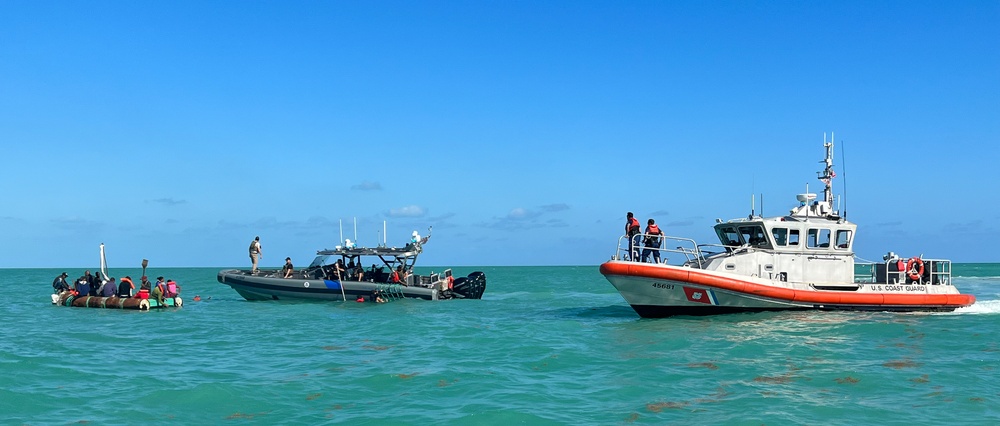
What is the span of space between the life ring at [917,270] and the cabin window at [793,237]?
3881 mm

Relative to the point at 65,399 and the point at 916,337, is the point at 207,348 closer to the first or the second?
the point at 65,399

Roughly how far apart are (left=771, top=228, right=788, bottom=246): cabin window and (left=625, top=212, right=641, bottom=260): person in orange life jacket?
383 centimetres

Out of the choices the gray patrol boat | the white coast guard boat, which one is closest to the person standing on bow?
the gray patrol boat

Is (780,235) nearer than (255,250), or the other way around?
(780,235)

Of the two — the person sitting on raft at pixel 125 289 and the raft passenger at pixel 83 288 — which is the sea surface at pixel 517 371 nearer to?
the person sitting on raft at pixel 125 289

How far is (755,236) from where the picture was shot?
22.3 m

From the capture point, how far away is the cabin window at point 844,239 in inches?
888

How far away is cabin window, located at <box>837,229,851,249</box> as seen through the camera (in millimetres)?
22562

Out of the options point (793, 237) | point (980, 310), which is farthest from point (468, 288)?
point (980, 310)

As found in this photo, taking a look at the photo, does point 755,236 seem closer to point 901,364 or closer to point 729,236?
point 729,236

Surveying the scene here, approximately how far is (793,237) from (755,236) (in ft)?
3.36

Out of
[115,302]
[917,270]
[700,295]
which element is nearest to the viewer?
[700,295]

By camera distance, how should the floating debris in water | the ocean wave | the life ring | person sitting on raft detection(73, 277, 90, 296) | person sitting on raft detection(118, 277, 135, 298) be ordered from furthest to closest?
person sitting on raft detection(73, 277, 90, 296) → person sitting on raft detection(118, 277, 135, 298) → the ocean wave → the life ring → the floating debris in water

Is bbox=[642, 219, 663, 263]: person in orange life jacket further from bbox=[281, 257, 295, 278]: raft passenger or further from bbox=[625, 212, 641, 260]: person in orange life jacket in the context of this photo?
bbox=[281, 257, 295, 278]: raft passenger
